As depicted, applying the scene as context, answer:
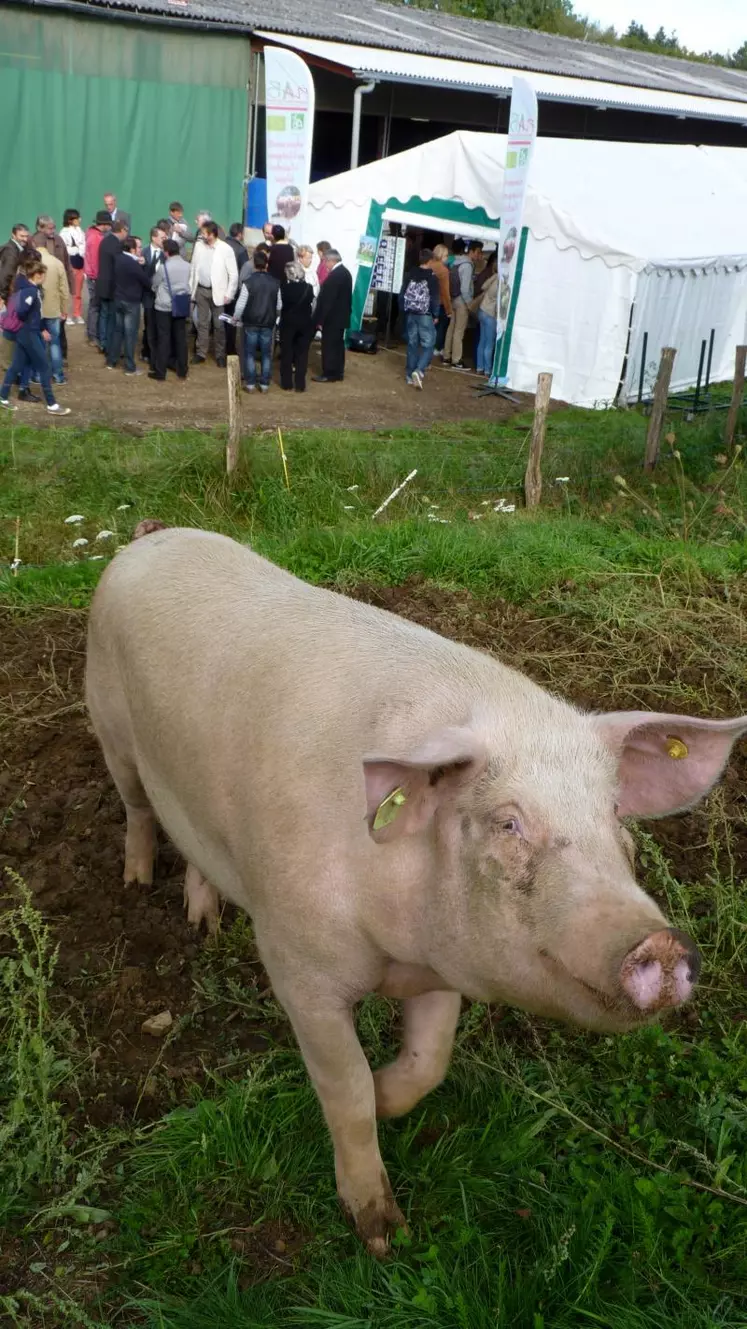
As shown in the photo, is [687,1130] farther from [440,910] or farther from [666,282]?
[666,282]

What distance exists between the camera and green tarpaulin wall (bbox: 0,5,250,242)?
19.0 m

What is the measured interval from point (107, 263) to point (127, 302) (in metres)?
0.54

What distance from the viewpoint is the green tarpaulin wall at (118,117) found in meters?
19.0

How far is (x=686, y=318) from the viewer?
1731 centimetres

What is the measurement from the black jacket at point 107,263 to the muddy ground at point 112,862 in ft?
29.5

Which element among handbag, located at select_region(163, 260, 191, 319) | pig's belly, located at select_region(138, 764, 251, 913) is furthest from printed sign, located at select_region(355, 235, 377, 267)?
pig's belly, located at select_region(138, 764, 251, 913)

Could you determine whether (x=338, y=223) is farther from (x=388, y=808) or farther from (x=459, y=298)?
(x=388, y=808)

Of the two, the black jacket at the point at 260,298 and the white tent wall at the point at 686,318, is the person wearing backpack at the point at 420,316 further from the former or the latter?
the white tent wall at the point at 686,318

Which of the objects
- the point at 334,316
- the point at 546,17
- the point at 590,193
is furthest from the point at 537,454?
the point at 546,17

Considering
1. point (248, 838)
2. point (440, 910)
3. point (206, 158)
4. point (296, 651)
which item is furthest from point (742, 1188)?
point (206, 158)

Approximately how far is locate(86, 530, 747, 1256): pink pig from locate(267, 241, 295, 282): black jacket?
1293cm

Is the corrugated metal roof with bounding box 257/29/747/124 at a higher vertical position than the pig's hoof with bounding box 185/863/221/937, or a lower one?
higher

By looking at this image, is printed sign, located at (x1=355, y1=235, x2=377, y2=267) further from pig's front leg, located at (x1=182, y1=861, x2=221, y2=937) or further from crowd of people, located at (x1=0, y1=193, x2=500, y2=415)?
pig's front leg, located at (x1=182, y1=861, x2=221, y2=937)

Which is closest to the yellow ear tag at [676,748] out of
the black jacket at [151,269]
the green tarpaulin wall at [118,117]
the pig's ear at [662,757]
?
the pig's ear at [662,757]
